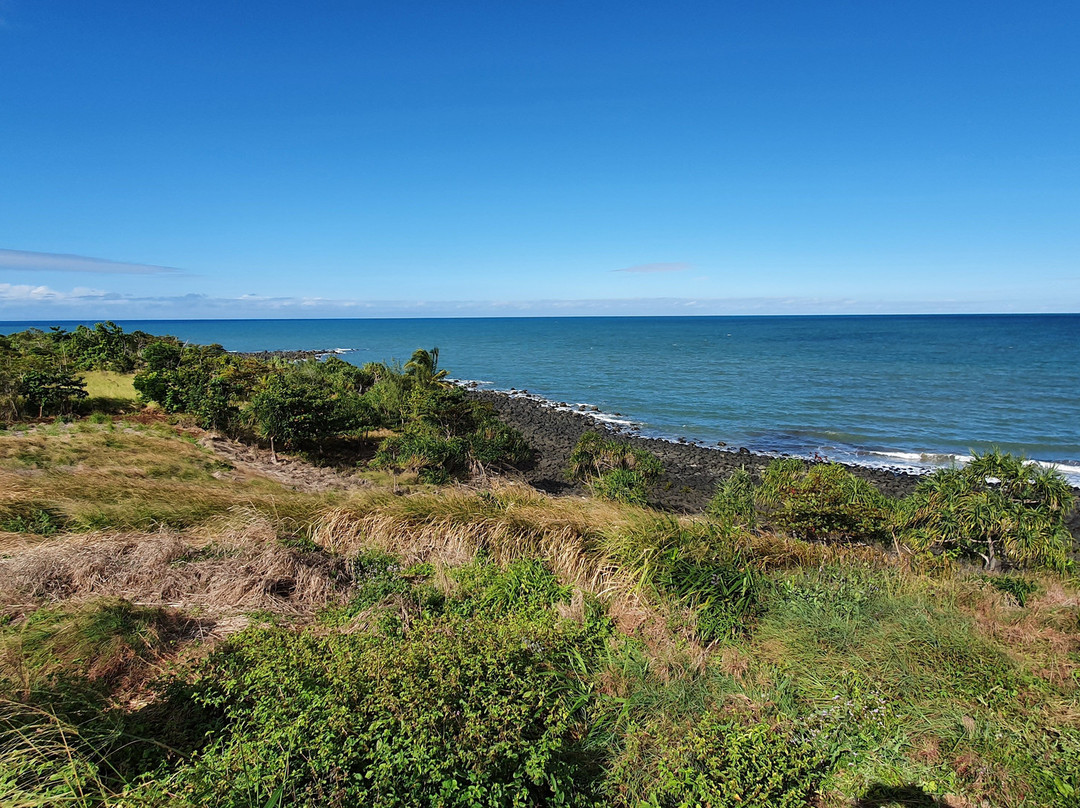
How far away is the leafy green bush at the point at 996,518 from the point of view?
924 centimetres

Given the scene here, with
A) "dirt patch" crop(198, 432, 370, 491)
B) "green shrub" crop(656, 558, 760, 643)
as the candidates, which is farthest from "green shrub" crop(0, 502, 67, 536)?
"dirt patch" crop(198, 432, 370, 491)

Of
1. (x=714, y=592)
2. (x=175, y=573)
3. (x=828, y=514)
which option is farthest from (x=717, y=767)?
(x=828, y=514)

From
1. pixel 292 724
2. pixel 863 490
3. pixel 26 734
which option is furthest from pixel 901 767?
pixel 863 490

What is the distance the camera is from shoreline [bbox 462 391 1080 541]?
2080cm

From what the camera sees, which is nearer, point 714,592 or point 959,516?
point 714,592

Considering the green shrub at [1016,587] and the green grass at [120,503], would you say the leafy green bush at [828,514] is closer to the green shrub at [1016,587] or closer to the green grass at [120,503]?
the green shrub at [1016,587]

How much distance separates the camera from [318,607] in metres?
5.68

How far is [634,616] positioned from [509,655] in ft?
6.41

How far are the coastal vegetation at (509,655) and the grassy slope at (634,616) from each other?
0.09 ft

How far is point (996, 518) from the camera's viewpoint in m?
9.53

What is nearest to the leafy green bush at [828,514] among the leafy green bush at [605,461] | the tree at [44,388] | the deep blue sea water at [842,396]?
the deep blue sea water at [842,396]

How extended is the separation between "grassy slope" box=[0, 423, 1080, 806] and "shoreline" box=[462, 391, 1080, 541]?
40.1 ft

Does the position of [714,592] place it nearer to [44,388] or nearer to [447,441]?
[447,441]

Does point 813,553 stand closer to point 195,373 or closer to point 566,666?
point 566,666
